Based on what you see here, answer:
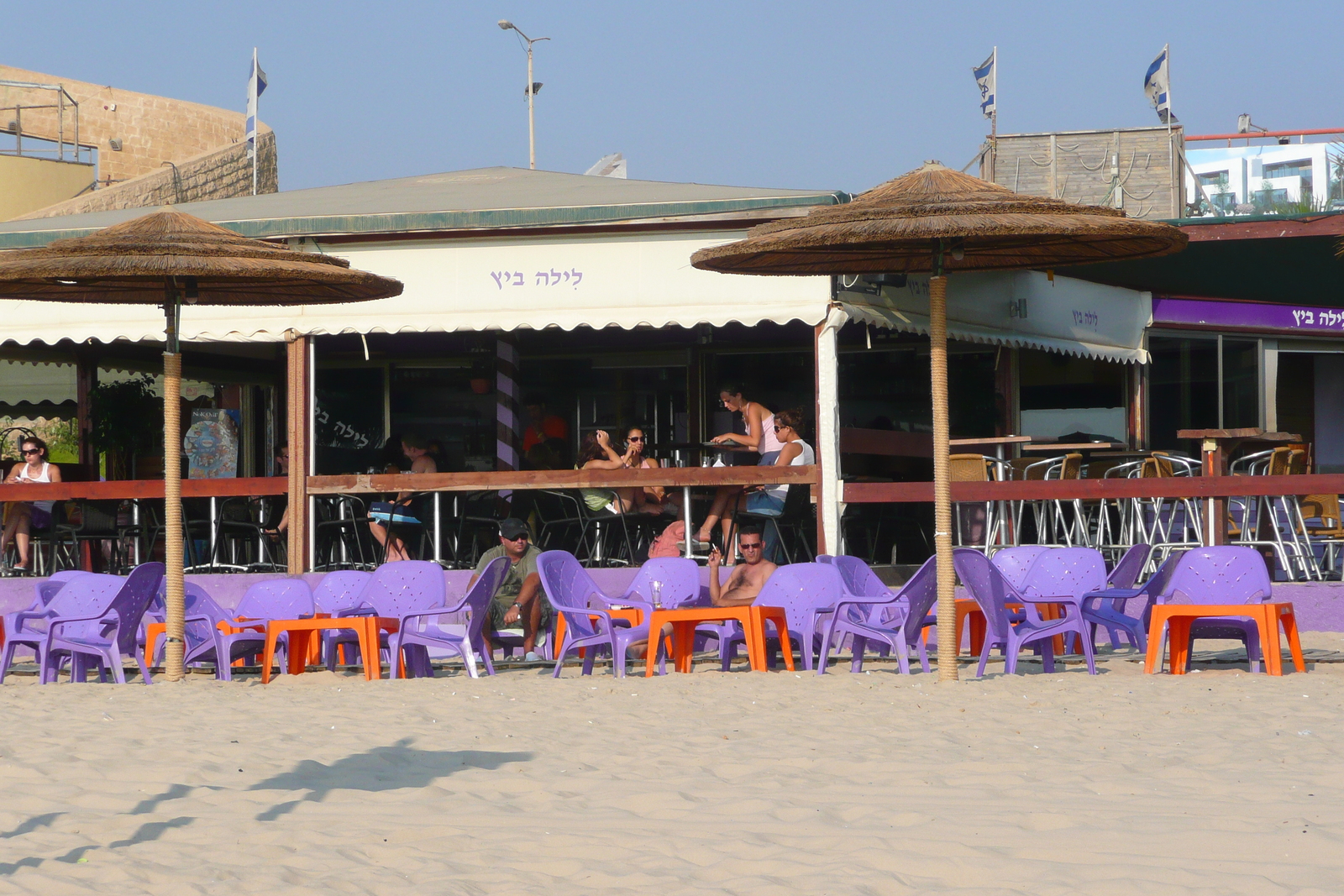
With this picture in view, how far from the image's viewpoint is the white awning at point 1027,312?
36.6 ft

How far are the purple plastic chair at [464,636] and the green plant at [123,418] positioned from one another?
7.14 m

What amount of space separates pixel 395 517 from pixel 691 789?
21.3 feet

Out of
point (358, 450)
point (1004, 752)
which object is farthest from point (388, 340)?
point (1004, 752)

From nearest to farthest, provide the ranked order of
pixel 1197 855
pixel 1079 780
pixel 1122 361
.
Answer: pixel 1197 855 → pixel 1079 780 → pixel 1122 361

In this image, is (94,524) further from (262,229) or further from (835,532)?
(835,532)

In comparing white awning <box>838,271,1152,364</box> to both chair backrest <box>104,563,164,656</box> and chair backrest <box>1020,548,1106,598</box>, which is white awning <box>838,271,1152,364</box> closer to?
chair backrest <box>1020,548,1106,598</box>

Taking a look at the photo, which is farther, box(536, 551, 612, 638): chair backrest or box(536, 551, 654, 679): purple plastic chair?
box(536, 551, 612, 638): chair backrest

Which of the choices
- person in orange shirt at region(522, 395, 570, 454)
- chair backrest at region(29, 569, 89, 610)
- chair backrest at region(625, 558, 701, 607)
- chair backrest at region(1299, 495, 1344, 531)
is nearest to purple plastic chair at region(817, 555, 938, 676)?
chair backrest at region(625, 558, 701, 607)

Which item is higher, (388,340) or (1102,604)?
(388,340)

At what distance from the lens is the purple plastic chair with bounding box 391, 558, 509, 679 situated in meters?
8.54

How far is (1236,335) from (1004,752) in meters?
9.83

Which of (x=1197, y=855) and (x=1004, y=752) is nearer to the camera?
(x=1197, y=855)

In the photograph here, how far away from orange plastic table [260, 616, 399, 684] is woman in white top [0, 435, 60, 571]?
155 inches

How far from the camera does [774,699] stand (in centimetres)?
725
